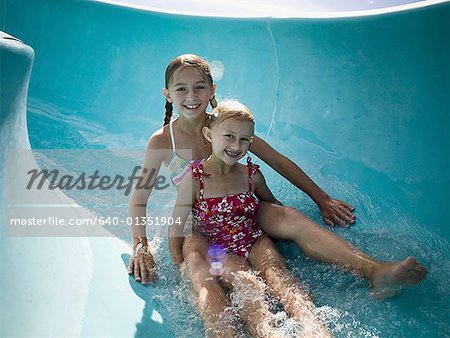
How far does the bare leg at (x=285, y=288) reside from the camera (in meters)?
1.26

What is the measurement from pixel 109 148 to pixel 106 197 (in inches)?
20.7

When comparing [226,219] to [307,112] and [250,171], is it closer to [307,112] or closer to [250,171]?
[250,171]

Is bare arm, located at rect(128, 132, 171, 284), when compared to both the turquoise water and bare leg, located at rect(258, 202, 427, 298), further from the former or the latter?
bare leg, located at rect(258, 202, 427, 298)

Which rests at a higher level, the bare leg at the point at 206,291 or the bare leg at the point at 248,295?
the bare leg at the point at 248,295

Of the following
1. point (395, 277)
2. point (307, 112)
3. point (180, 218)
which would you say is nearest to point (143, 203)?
point (180, 218)

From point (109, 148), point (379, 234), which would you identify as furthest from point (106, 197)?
point (379, 234)

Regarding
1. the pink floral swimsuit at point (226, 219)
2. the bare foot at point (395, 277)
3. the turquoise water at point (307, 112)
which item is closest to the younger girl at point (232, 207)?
the pink floral swimsuit at point (226, 219)

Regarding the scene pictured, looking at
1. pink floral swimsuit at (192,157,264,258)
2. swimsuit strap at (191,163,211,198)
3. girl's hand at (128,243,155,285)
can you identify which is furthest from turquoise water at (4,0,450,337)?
swimsuit strap at (191,163,211,198)

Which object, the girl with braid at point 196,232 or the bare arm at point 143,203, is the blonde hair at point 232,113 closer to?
A: the girl with braid at point 196,232

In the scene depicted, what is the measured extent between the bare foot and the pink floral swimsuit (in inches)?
16.3

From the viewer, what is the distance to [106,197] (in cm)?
231

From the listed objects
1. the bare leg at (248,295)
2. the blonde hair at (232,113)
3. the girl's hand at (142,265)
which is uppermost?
the blonde hair at (232,113)

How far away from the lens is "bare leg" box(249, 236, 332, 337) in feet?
4.14

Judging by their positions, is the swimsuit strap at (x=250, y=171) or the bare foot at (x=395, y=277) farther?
the swimsuit strap at (x=250, y=171)
